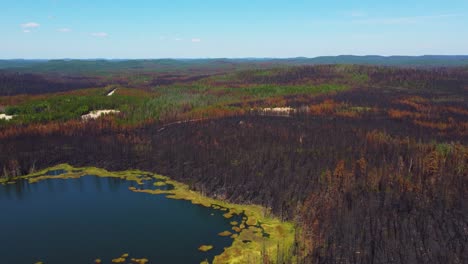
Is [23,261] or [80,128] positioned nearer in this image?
[23,261]

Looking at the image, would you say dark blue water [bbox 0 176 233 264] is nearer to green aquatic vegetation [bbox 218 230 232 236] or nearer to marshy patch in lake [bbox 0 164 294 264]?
marshy patch in lake [bbox 0 164 294 264]

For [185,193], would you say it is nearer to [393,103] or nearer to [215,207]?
[215,207]

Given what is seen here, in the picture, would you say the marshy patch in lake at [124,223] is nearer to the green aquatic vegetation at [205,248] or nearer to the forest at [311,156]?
the green aquatic vegetation at [205,248]

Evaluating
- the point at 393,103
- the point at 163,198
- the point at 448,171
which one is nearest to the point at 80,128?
the point at 163,198

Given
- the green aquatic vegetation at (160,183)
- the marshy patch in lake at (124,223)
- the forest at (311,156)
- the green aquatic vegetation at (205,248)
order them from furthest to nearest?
1. the green aquatic vegetation at (160,183)
2. the forest at (311,156)
3. the green aquatic vegetation at (205,248)
4. the marshy patch in lake at (124,223)

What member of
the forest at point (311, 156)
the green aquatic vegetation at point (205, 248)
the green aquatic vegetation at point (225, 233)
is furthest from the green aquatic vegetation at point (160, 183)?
the green aquatic vegetation at point (205, 248)
